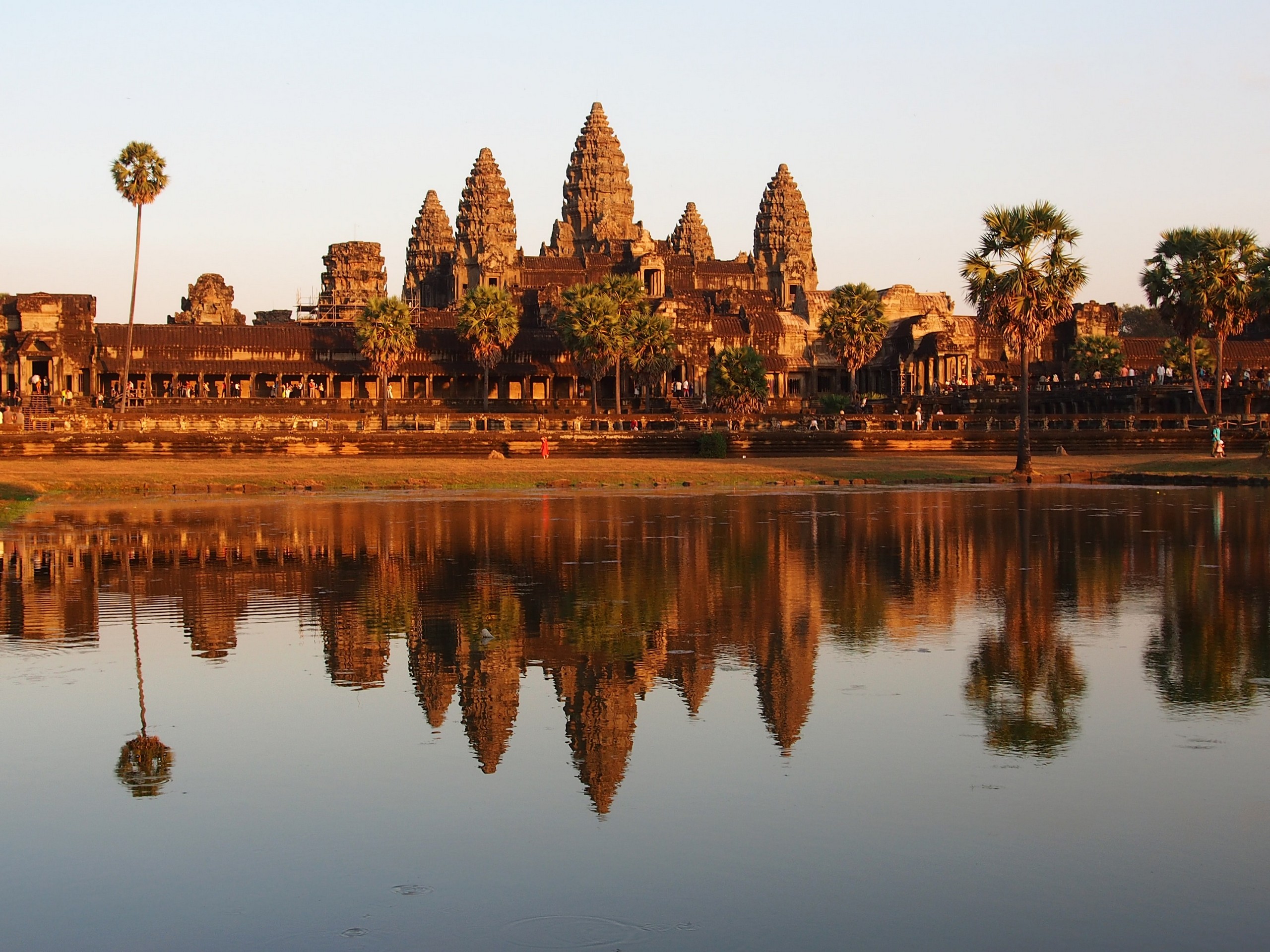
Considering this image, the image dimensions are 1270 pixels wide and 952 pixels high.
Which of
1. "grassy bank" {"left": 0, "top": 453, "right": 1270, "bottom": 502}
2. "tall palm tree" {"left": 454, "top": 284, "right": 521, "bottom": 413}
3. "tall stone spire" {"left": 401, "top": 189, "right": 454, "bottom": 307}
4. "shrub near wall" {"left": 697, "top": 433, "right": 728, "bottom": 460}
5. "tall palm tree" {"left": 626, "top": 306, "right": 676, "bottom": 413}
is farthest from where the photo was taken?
"tall stone spire" {"left": 401, "top": 189, "right": 454, "bottom": 307}

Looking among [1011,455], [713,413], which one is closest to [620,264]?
[713,413]

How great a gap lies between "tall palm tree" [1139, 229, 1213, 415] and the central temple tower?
62.7 metres

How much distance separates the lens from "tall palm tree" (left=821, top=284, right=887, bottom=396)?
8738 cm

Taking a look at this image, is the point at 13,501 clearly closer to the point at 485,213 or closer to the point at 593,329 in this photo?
the point at 593,329

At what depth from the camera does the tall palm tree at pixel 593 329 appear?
83.0 meters

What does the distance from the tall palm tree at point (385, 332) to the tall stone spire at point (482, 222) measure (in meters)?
36.2

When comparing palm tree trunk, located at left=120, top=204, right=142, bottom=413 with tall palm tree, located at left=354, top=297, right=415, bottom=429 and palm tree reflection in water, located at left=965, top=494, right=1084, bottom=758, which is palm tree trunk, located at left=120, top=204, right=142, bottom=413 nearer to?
tall palm tree, located at left=354, top=297, right=415, bottom=429

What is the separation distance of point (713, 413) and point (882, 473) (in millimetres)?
34170

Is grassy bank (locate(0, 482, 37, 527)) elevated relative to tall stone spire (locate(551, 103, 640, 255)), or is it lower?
lower

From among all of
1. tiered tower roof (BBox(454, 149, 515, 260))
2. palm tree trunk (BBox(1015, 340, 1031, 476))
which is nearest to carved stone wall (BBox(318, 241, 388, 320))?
tiered tower roof (BBox(454, 149, 515, 260))

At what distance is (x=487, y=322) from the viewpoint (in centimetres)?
8725

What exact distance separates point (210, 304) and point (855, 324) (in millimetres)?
57413

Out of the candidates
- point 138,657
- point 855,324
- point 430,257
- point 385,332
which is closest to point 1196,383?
point 855,324

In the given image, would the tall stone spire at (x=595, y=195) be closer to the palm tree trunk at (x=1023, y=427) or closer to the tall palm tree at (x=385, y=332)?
the tall palm tree at (x=385, y=332)
